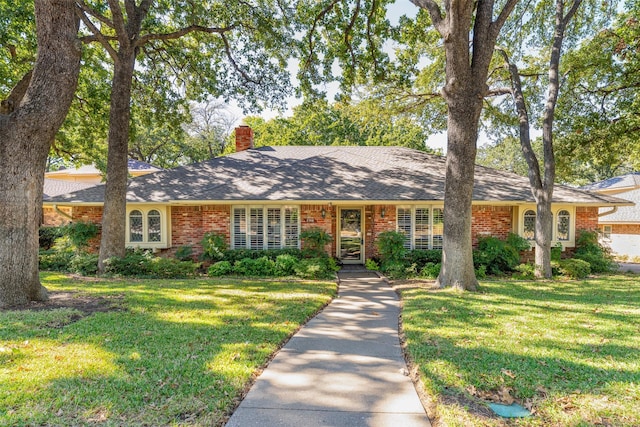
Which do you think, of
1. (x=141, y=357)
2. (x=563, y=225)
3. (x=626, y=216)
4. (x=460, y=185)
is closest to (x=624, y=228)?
(x=626, y=216)

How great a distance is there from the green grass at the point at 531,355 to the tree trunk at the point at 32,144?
6.97m

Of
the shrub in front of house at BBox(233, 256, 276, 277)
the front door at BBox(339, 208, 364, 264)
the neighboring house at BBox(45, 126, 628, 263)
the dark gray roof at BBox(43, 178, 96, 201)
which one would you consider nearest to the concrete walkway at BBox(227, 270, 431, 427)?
the shrub in front of house at BBox(233, 256, 276, 277)

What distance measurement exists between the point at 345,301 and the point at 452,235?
3.18m

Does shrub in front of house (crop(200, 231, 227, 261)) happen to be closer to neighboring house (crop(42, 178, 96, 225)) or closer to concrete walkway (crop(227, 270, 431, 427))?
concrete walkway (crop(227, 270, 431, 427))

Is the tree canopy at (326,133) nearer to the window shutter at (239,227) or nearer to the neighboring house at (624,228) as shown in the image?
the neighboring house at (624,228)

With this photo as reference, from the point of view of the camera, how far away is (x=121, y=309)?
624cm

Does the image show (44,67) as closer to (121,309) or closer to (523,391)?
(121,309)

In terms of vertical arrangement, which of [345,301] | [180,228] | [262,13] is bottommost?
[345,301]

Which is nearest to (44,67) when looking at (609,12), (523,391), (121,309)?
(121,309)

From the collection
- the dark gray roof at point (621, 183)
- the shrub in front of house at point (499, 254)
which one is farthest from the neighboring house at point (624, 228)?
the shrub in front of house at point (499, 254)

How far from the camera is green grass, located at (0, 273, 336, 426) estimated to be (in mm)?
2918

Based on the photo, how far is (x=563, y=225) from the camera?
1257 cm

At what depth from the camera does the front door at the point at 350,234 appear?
43.2ft

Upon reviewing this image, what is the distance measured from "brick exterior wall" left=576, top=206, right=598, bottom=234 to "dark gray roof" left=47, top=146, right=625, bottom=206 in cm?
58
